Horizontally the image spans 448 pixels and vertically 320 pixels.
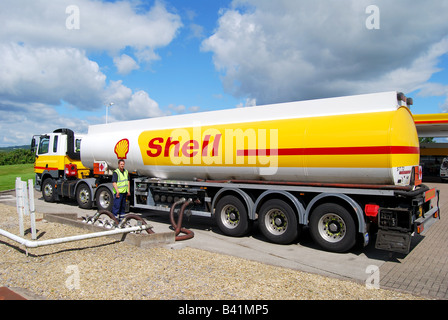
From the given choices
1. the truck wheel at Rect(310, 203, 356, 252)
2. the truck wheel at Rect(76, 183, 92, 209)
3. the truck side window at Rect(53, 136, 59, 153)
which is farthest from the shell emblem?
the truck wheel at Rect(310, 203, 356, 252)

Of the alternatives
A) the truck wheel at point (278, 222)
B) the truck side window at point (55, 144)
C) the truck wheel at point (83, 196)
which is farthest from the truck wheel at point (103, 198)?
the truck wheel at point (278, 222)

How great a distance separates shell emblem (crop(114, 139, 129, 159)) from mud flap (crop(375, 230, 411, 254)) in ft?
27.0

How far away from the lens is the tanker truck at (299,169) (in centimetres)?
705

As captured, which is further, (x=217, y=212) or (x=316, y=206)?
(x=217, y=212)

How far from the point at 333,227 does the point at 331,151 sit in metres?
1.67

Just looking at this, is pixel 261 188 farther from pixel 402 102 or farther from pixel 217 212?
pixel 402 102

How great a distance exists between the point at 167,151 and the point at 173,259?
4.45 meters

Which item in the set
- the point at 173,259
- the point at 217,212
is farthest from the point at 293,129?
the point at 173,259

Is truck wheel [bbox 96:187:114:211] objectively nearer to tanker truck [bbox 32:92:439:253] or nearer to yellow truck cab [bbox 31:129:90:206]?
tanker truck [bbox 32:92:439:253]

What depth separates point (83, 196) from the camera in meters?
13.9

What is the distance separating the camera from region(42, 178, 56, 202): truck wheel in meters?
15.4

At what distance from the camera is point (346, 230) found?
290 inches

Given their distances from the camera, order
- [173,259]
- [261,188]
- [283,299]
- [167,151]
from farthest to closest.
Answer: [167,151] < [261,188] < [173,259] < [283,299]

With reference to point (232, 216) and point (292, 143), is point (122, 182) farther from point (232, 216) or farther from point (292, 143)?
point (292, 143)
